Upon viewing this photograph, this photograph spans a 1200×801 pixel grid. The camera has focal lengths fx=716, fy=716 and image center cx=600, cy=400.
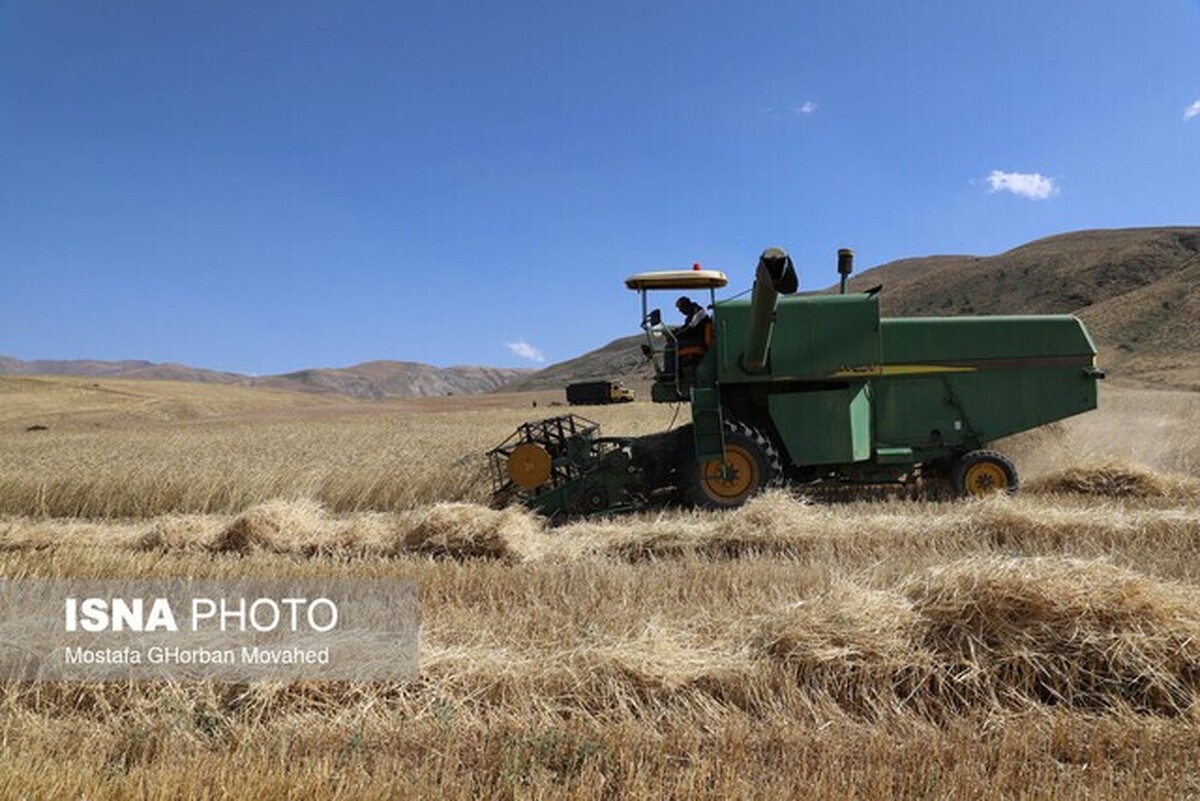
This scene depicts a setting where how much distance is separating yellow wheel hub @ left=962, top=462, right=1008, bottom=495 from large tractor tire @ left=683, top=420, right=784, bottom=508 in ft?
6.53

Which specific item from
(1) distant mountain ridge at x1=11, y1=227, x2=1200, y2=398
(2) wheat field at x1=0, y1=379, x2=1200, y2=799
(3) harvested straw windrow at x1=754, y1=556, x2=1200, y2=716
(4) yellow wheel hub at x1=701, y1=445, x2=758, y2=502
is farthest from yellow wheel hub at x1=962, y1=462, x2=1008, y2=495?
(1) distant mountain ridge at x1=11, y1=227, x2=1200, y2=398

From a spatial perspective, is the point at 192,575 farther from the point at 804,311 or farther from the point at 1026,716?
the point at 804,311

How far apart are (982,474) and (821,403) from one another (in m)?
1.85

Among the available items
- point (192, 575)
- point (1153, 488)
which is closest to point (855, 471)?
point (1153, 488)

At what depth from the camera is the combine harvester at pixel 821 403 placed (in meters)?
7.43

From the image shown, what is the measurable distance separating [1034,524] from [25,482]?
465 inches

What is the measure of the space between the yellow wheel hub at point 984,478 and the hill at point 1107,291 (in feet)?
80.0

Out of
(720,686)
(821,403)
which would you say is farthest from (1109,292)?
(720,686)

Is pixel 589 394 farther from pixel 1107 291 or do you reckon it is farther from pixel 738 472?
pixel 1107 291

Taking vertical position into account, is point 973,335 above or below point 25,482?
above

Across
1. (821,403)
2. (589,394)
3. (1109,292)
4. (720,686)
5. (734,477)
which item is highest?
(1109,292)

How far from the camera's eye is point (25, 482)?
31.6 feet

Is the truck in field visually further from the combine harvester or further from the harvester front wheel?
the harvester front wheel

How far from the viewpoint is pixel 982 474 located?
751 cm
